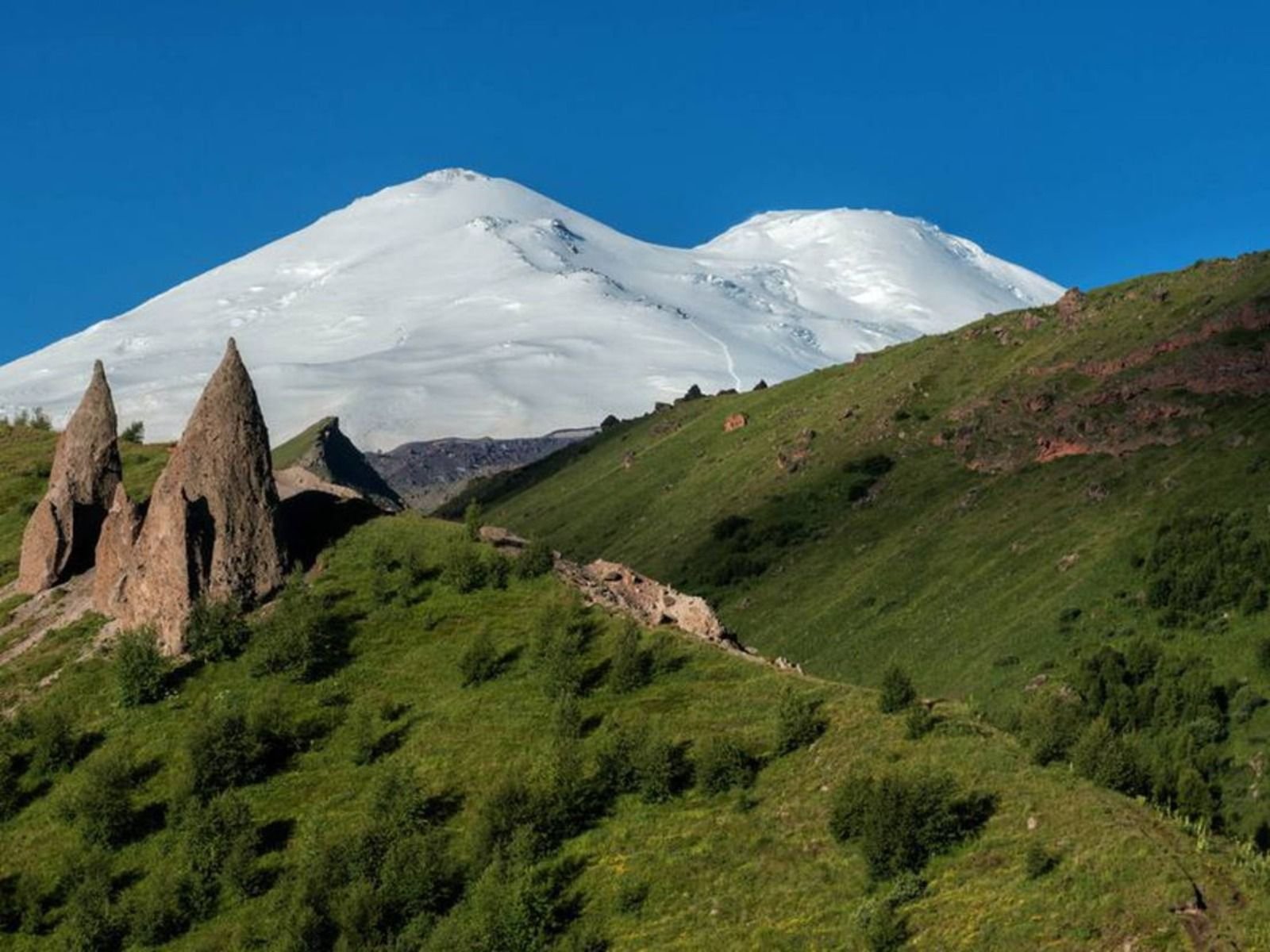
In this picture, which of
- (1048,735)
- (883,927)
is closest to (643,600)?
(1048,735)

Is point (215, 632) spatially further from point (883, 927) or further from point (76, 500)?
point (883, 927)

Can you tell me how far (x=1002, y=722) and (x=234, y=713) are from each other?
1450 inches

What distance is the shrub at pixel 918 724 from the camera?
45.4 m

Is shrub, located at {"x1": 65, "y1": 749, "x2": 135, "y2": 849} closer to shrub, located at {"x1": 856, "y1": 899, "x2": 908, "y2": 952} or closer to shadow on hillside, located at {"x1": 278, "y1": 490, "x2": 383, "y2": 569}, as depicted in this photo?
shadow on hillside, located at {"x1": 278, "y1": 490, "x2": 383, "y2": 569}

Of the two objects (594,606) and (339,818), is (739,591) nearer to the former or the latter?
(594,606)

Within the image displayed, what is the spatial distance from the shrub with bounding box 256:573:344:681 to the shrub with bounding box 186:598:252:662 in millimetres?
712

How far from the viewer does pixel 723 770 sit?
4556 centimetres

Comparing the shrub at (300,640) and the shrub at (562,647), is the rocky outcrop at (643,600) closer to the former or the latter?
the shrub at (562,647)

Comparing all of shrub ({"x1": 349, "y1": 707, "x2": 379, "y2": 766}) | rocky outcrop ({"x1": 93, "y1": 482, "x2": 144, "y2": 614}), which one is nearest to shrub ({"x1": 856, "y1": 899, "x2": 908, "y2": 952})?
shrub ({"x1": 349, "y1": 707, "x2": 379, "y2": 766})

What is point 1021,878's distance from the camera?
38969mm

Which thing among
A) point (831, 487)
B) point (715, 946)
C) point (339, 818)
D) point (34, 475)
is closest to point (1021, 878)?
point (715, 946)

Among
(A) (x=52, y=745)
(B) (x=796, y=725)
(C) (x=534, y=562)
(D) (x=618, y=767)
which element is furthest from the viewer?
(C) (x=534, y=562)

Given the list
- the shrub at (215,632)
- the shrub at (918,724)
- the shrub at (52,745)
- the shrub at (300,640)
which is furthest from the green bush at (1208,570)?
the shrub at (52,745)

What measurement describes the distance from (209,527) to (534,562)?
10.2m
